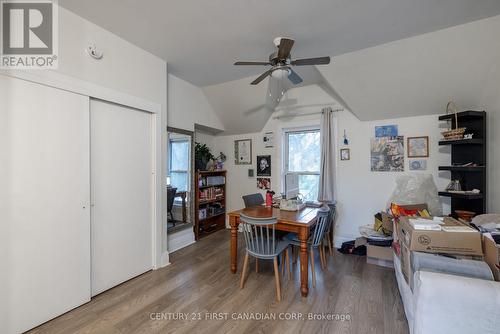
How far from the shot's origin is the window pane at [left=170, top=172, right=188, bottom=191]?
3571 millimetres

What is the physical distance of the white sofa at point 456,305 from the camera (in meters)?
1.18

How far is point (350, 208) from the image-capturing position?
11.7 ft

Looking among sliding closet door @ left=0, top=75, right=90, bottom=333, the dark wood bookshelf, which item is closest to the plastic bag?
the dark wood bookshelf

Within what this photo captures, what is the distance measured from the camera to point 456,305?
1.23 m

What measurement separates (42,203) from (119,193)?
2.20 feet

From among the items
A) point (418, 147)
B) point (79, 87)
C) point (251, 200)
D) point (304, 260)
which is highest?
point (79, 87)

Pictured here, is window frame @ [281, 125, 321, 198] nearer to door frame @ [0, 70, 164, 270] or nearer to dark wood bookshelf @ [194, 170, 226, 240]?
dark wood bookshelf @ [194, 170, 226, 240]

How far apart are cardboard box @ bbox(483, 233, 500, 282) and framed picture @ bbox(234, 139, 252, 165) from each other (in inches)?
137

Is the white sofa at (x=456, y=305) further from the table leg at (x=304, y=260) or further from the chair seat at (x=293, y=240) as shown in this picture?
the chair seat at (x=293, y=240)

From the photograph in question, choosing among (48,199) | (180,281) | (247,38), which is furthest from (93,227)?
(247,38)

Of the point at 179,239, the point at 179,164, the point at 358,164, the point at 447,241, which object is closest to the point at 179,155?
the point at 179,164

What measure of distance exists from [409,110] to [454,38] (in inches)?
37.7

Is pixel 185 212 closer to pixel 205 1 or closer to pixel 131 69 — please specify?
pixel 131 69

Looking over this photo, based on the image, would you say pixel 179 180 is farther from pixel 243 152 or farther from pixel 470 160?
pixel 470 160
